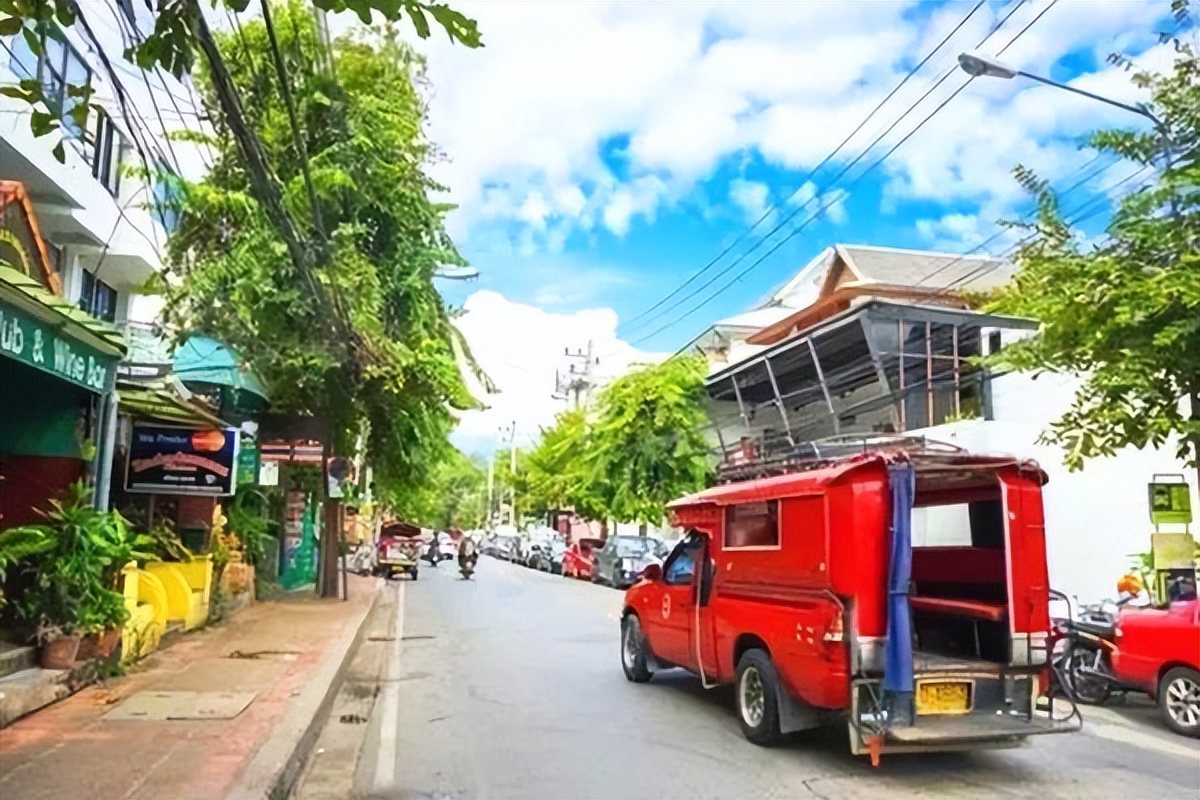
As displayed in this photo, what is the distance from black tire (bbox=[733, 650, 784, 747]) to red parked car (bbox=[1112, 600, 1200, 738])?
396cm

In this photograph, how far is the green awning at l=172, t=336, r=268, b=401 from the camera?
1773cm

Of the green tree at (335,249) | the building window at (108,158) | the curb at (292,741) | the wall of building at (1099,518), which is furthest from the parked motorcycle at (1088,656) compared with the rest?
the building window at (108,158)

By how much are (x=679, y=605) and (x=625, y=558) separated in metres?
21.0

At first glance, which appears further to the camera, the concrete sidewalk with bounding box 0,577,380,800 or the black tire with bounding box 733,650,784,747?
the black tire with bounding box 733,650,784,747

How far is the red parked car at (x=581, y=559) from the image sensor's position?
3697cm

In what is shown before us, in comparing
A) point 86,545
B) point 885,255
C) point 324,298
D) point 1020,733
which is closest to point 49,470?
point 86,545

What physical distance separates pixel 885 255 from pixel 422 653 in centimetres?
2722

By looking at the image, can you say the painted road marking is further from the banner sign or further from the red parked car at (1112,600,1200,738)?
the red parked car at (1112,600,1200,738)

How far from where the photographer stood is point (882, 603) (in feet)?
24.1

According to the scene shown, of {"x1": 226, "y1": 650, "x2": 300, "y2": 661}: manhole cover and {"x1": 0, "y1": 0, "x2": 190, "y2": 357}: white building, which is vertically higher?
{"x1": 0, "y1": 0, "x2": 190, "y2": 357}: white building

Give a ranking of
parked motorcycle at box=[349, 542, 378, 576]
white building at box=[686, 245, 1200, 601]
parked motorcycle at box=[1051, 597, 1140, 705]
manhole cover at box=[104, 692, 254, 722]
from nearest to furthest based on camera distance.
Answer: manhole cover at box=[104, 692, 254, 722], parked motorcycle at box=[1051, 597, 1140, 705], white building at box=[686, 245, 1200, 601], parked motorcycle at box=[349, 542, 378, 576]

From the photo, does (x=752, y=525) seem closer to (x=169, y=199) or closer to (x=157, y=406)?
(x=157, y=406)

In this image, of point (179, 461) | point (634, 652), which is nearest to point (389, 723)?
point (634, 652)

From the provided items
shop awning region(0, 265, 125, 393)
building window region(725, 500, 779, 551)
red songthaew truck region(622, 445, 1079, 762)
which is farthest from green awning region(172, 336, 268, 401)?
building window region(725, 500, 779, 551)
